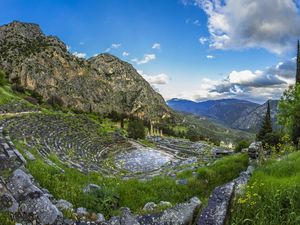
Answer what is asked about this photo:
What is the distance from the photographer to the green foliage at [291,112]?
34.4 metres

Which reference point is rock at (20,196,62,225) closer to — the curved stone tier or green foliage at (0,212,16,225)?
green foliage at (0,212,16,225)

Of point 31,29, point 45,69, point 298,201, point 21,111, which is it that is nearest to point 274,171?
point 298,201

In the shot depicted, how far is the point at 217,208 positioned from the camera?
6.64 metres

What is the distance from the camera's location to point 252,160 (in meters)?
16.1

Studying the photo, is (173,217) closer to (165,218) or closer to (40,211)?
(165,218)

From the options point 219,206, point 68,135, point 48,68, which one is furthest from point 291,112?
point 48,68

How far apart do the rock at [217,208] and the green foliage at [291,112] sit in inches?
1130

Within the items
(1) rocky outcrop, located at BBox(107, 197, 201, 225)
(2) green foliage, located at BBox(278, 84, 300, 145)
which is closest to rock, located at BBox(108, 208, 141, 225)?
(1) rocky outcrop, located at BBox(107, 197, 201, 225)

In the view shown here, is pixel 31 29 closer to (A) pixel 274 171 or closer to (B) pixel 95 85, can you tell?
(B) pixel 95 85

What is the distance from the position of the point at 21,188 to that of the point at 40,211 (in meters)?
1.37

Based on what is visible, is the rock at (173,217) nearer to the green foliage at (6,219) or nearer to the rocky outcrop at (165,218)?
the rocky outcrop at (165,218)

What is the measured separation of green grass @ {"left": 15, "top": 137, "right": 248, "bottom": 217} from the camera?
8773 mm

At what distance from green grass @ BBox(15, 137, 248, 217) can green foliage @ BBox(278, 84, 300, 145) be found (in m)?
22.0

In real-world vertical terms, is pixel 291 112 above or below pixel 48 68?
below
